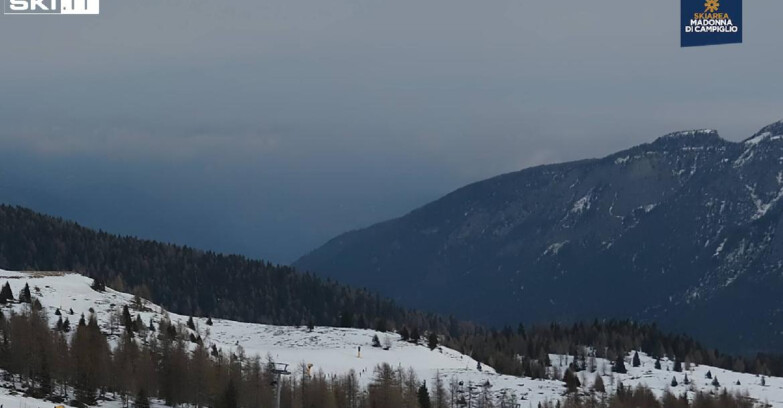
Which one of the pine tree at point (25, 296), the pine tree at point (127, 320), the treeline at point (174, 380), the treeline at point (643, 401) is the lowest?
the treeline at point (643, 401)

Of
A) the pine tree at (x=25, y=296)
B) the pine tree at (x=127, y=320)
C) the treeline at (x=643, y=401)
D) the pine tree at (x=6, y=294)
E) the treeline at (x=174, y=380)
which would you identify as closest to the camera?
the treeline at (x=174, y=380)

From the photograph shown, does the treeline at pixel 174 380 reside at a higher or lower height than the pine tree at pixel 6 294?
lower

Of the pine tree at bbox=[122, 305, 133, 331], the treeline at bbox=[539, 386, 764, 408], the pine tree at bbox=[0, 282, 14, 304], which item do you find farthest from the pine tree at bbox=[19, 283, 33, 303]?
the treeline at bbox=[539, 386, 764, 408]

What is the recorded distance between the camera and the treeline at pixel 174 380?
13725 centimetres

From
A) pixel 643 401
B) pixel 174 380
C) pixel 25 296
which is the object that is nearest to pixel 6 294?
pixel 25 296

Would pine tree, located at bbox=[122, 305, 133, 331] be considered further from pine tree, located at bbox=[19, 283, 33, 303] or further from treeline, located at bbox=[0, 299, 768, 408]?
pine tree, located at bbox=[19, 283, 33, 303]

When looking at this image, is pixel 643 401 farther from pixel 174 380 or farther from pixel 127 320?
pixel 127 320

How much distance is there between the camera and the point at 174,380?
146 m

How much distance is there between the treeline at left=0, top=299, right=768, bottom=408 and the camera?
13725 centimetres

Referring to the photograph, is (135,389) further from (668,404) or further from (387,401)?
(668,404)

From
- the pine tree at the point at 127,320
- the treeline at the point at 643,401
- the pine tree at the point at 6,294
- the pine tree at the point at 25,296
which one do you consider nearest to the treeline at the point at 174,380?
the treeline at the point at 643,401

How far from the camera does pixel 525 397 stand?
188625 mm

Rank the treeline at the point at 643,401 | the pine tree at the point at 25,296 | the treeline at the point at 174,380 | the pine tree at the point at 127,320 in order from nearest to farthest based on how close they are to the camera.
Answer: the treeline at the point at 174,380, the pine tree at the point at 127,320, the pine tree at the point at 25,296, the treeline at the point at 643,401

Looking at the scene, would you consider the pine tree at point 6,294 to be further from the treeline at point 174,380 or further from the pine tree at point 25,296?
the treeline at point 174,380
